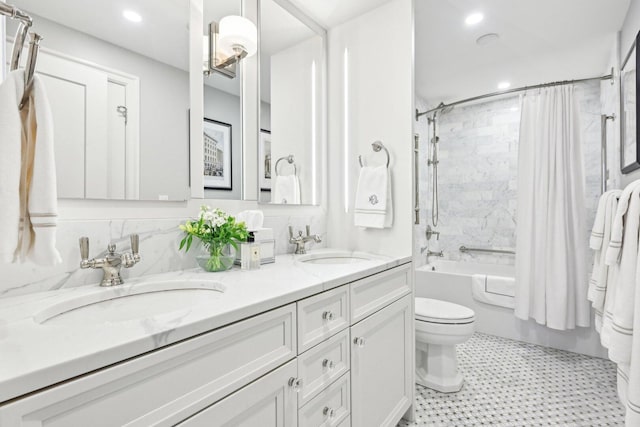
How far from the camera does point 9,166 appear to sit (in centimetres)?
64

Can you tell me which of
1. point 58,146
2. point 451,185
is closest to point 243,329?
point 58,146

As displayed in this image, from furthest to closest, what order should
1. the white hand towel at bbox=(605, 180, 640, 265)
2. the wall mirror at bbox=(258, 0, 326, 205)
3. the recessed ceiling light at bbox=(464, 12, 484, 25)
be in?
1. the recessed ceiling light at bbox=(464, 12, 484, 25)
2. the wall mirror at bbox=(258, 0, 326, 205)
3. the white hand towel at bbox=(605, 180, 640, 265)

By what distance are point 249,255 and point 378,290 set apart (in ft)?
1.93

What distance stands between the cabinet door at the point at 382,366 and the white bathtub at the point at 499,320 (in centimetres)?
148

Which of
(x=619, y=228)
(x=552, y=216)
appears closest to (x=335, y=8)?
(x=619, y=228)

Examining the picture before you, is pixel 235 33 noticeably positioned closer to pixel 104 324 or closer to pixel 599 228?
pixel 104 324

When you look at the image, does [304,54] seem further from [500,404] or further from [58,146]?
[500,404]

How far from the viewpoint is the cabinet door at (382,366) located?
1.21 meters

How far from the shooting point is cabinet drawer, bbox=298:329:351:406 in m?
0.95

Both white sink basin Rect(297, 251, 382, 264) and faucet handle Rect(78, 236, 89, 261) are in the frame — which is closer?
faucet handle Rect(78, 236, 89, 261)

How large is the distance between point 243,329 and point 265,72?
1.44 meters

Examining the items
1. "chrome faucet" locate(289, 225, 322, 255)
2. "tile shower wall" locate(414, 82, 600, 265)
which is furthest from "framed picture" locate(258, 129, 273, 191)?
"tile shower wall" locate(414, 82, 600, 265)

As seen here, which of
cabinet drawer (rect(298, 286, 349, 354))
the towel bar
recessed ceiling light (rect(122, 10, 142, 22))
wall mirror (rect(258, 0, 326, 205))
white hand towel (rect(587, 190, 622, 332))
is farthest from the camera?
the towel bar

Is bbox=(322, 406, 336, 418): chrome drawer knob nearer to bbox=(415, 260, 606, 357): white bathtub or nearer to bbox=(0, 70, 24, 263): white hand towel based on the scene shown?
bbox=(0, 70, 24, 263): white hand towel
